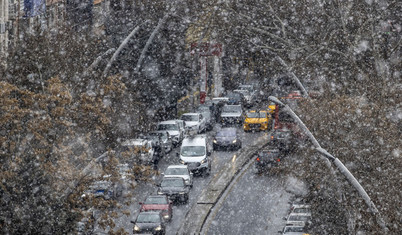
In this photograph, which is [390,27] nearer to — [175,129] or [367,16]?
[367,16]

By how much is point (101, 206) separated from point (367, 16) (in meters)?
9.26

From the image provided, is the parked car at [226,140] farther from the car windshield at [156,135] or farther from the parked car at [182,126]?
the car windshield at [156,135]

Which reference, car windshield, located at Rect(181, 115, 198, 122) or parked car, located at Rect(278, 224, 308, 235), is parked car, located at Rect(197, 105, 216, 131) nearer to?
car windshield, located at Rect(181, 115, 198, 122)

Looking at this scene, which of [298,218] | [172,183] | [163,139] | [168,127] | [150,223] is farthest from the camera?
[168,127]

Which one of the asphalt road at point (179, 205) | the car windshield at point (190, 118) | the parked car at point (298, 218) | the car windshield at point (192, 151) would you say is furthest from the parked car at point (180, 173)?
the car windshield at point (190, 118)

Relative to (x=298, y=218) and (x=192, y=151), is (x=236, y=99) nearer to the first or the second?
(x=192, y=151)

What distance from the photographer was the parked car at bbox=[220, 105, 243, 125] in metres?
45.1

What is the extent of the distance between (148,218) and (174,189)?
15.5 feet

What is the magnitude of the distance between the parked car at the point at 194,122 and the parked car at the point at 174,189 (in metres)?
12.7

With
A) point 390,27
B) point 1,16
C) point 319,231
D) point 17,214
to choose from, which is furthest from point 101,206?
point 1,16

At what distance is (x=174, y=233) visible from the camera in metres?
24.0

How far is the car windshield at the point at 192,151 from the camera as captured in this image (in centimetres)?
3272

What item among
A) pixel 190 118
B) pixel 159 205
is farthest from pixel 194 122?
pixel 159 205

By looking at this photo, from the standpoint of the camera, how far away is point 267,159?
32.8 meters
